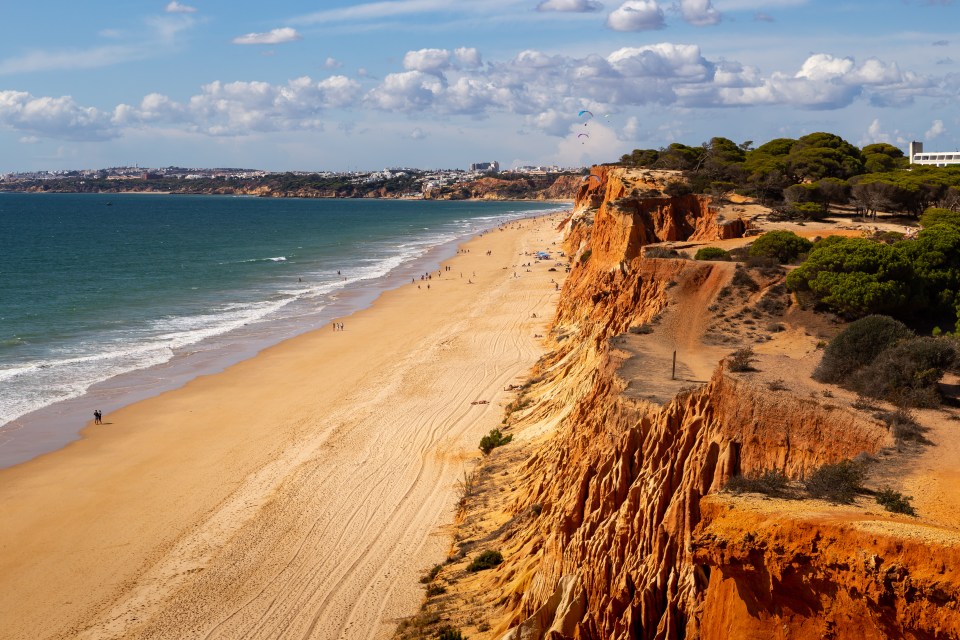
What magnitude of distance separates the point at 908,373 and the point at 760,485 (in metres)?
5.97

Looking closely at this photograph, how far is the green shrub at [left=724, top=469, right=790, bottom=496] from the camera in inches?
459

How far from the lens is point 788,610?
33.2 ft

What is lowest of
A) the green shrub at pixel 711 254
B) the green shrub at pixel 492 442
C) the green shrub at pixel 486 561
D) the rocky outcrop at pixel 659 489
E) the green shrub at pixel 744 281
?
the green shrub at pixel 486 561

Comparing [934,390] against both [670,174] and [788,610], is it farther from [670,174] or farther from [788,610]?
[670,174]

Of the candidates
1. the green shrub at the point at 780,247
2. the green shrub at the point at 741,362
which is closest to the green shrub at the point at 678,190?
the green shrub at the point at 780,247

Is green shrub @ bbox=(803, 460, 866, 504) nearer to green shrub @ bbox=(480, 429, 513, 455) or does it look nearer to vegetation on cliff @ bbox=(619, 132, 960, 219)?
green shrub @ bbox=(480, 429, 513, 455)

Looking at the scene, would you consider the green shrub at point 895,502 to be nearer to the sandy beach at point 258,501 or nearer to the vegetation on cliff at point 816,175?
the sandy beach at point 258,501

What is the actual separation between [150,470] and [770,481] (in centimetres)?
2183

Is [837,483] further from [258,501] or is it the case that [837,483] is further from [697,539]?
[258,501]

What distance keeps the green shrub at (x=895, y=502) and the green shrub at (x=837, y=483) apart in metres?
0.30

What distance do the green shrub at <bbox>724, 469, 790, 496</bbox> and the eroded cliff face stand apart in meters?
0.31

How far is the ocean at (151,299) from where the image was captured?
3728cm

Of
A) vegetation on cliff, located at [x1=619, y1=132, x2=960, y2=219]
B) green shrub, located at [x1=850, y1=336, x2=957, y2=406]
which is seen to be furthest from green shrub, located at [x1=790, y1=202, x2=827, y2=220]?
green shrub, located at [x1=850, y1=336, x2=957, y2=406]

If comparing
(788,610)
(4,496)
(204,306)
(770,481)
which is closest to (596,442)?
(770,481)
